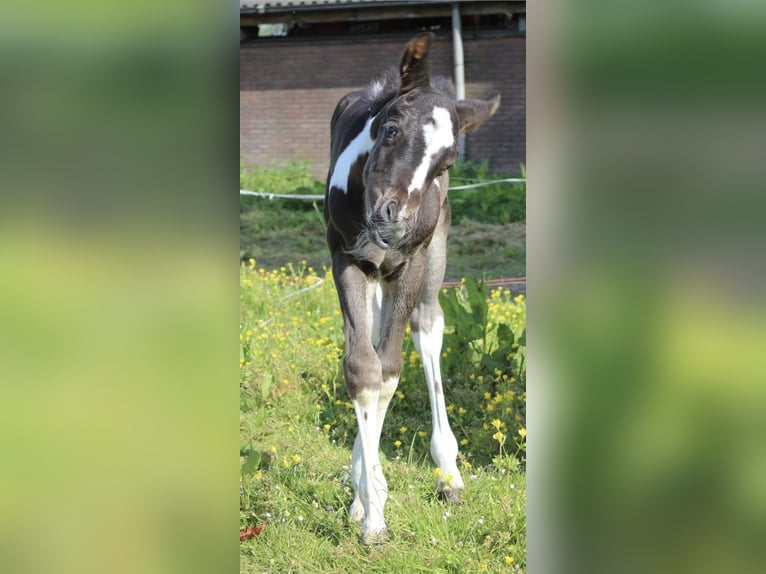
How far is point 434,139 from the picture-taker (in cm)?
259

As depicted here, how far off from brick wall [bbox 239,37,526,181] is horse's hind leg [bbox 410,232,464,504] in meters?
8.08

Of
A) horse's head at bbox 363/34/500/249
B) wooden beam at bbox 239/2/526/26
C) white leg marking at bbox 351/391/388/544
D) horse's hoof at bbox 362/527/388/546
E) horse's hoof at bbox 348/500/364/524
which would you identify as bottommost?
horse's hoof at bbox 362/527/388/546

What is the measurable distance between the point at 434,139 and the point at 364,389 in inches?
38.3

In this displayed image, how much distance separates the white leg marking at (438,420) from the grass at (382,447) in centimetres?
8

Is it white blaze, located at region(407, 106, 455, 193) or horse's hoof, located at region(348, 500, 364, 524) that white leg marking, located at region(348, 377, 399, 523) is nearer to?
horse's hoof, located at region(348, 500, 364, 524)

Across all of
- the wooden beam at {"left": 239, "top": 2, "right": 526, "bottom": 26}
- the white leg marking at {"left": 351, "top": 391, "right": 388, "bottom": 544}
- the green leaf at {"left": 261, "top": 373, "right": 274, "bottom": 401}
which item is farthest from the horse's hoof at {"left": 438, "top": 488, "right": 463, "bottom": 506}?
the wooden beam at {"left": 239, "top": 2, "right": 526, "bottom": 26}

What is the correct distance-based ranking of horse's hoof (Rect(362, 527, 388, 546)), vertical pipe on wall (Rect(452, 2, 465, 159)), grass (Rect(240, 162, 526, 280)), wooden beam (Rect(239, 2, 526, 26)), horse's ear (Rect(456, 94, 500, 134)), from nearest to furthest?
1. horse's hoof (Rect(362, 527, 388, 546))
2. horse's ear (Rect(456, 94, 500, 134))
3. grass (Rect(240, 162, 526, 280))
4. wooden beam (Rect(239, 2, 526, 26))
5. vertical pipe on wall (Rect(452, 2, 465, 159))

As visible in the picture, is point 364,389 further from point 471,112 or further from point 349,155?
point 471,112

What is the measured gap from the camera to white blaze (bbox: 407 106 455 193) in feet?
8.41

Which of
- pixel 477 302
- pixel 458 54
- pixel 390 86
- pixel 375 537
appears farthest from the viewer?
pixel 458 54

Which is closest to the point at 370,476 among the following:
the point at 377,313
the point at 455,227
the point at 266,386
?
the point at 377,313

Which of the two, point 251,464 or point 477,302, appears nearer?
point 251,464
